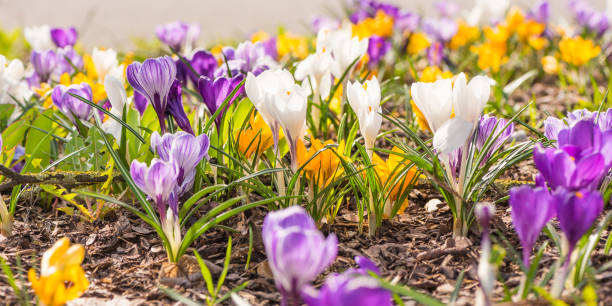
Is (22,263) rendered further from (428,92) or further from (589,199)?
(589,199)

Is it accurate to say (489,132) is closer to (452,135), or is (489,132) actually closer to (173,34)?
(452,135)

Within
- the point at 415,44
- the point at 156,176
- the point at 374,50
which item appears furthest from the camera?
the point at 415,44

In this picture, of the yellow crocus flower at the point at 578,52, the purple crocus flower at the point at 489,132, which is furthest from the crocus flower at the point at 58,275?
the yellow crocus flower at the point at 578,52

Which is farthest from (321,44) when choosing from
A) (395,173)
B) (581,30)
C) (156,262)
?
(581,30)

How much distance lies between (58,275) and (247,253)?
0.59m

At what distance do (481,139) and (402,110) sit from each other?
141 cm

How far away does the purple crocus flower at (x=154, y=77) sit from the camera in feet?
5.65

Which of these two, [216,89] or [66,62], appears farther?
[66,62]

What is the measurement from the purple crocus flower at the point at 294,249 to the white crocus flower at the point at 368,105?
60 cm

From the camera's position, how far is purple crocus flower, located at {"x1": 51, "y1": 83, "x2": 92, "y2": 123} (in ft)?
6.90

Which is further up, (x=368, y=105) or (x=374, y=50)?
(x=374, y=50)

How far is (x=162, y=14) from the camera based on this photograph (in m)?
7.56

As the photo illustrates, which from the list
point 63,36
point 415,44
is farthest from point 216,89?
point 415,44

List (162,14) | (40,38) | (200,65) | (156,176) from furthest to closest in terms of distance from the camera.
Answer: (162,14)
(40,38)
(200,65)
(156,176)
